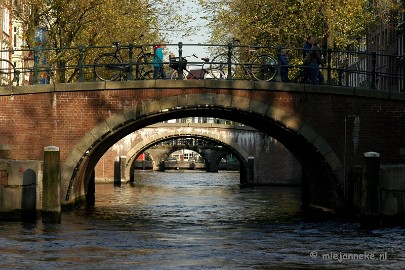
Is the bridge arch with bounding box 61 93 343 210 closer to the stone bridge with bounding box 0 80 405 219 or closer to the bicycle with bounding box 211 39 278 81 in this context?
the stone bridge with bounding box 0 80 405 219

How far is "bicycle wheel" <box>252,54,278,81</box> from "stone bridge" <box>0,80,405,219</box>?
525 millimetres

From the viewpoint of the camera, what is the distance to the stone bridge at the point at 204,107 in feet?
105

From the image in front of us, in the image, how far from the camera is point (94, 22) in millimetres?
43562

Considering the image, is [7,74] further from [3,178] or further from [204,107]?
[3,178]

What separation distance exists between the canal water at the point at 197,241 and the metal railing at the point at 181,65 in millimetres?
3614

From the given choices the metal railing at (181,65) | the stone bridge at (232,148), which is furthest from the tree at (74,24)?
the stone bridge at (232,148)

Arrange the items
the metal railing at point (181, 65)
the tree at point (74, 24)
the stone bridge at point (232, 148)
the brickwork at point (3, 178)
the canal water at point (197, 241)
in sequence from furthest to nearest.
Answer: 1. the stone bridge at point (232, 148)
2. the tree at point (74, 24)
3. the metal railing at point (181, 65)
4. the brickwork at point (3, 178)
5. the canal water at point (197, 241)

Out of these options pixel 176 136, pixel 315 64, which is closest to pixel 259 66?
pixel 315 64

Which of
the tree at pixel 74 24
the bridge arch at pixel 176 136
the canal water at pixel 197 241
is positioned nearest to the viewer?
the canal water at pixel 197 241

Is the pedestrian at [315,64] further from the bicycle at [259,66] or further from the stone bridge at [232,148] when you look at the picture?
the stone bridge at [232,148]

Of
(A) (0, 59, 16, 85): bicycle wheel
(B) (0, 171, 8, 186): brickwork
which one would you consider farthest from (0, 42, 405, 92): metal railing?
(B) (0, 171, 8, 186): brickwork

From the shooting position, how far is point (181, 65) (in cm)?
3184

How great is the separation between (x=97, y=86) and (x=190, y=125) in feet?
103

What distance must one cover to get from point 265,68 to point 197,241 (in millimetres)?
8280
